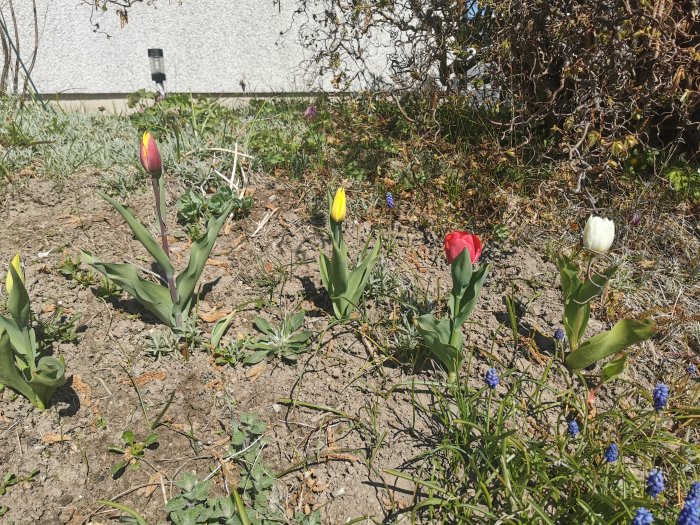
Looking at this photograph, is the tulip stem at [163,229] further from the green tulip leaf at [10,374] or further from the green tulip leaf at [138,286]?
the green tulip leaf at [10,374]

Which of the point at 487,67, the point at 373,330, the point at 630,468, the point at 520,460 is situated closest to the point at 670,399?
the point at 630,468

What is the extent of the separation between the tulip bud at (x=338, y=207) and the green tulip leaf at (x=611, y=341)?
1.01m

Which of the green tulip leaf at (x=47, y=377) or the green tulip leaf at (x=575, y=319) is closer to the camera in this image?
the green tulip leaf at (x=47, y=377)

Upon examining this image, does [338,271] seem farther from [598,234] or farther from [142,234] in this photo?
[598,234]

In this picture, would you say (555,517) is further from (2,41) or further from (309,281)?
(2,41)

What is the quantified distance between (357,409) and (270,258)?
0.93 meters

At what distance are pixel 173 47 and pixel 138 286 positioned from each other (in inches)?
160

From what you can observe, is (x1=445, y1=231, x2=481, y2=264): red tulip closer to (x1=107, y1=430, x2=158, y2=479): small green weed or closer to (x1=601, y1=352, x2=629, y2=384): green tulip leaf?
(x1=601, y1=352, x2=629, y2=384): green tulip leaf

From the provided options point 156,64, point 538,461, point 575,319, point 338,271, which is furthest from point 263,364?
point 156,64

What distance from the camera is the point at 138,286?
187cm

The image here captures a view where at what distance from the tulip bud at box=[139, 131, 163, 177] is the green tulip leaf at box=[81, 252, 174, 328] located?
0.38m

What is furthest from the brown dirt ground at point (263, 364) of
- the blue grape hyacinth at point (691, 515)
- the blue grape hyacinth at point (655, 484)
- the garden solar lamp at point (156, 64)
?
the garden solar lamp at point (156, 64)

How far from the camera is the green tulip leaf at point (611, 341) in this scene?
1.77 meters

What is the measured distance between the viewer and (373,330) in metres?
2.14
